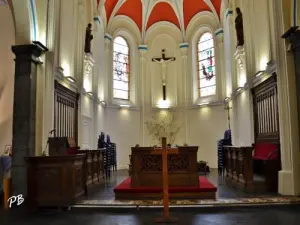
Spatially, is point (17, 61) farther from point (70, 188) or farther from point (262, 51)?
point (262, 51)

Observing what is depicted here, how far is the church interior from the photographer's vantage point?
254 inches

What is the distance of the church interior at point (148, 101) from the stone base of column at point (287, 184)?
0.02 m

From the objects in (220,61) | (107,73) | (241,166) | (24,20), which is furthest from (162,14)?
(241,166)

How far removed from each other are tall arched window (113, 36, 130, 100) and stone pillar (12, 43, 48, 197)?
849 cm

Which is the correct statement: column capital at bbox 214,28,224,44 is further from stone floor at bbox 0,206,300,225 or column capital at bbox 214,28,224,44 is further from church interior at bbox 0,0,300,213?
stone floor at bbox 0,206,300,225

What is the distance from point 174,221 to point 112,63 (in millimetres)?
11360

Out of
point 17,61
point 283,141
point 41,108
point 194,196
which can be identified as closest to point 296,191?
point 283,141

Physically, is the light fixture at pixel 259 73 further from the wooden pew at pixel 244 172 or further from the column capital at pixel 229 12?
the column capital at pixel 229 12

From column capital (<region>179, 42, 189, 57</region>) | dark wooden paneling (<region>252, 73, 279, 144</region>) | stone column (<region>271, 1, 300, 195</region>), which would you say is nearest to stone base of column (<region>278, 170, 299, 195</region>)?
stone column (<region>271, 1, 300, 195</region>)

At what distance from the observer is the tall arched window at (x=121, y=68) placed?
1534cm

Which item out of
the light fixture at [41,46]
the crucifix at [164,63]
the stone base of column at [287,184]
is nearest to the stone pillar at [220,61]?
the crucifix at [164,63]

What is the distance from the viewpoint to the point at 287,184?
6.57 m

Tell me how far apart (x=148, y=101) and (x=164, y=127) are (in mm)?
1553

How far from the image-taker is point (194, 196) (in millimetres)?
6406
